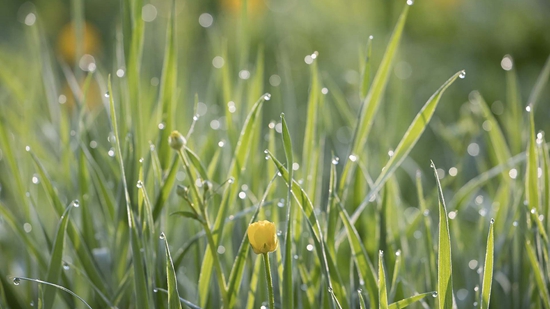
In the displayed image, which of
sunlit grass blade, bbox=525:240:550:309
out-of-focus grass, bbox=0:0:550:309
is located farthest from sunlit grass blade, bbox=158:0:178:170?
sunlit grass blade, bbox=525:240:550:309

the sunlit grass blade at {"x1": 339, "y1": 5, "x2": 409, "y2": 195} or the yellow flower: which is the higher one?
the sunlit grass blade at {"x1": 339, "y1": 5, "x2": 409, "y2": 195}

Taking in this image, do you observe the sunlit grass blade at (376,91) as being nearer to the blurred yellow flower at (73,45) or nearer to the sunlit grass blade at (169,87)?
the sunlit grass blade at (169,87)

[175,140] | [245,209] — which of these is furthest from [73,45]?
[175,140]

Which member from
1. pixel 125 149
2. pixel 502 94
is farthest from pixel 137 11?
pixel 502 94

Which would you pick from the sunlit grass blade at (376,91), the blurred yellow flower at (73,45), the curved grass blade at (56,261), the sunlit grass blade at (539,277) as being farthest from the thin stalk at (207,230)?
Answer: the blurred yellow flower at (73,45)

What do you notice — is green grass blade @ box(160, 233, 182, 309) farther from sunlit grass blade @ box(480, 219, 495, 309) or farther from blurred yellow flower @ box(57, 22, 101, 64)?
blurred yellow flower @ box(57, 22, 101, 64)

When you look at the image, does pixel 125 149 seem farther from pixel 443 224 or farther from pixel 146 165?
pixel 443 224
